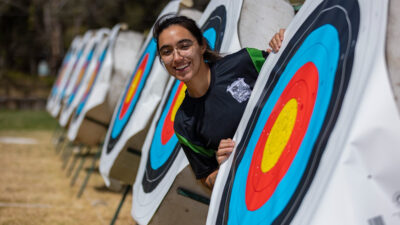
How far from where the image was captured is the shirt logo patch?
199cm

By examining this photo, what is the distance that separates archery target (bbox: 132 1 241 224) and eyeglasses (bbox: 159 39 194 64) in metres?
0.35

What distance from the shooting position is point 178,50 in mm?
1912

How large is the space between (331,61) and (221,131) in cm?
71

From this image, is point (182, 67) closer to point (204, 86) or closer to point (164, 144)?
point (204, 86)

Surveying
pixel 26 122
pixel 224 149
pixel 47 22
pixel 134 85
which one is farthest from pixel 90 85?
pixel 47 22

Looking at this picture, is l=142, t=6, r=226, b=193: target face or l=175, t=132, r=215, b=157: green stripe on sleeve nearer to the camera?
l=175, t=132, r=215, b=157: green stripe on sleeve

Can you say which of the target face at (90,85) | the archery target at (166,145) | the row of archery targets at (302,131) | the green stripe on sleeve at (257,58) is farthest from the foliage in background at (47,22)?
the green stripe on sleeve at (257,58)

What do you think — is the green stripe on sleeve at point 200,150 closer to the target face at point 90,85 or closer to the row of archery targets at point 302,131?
the row of archery targets at point 302,131

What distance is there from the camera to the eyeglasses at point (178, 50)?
6.25 feet

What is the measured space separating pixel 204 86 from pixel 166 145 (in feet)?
2.45

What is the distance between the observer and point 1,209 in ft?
14.7

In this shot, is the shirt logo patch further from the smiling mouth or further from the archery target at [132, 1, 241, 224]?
the archery target at [132, 1, 241, 224]

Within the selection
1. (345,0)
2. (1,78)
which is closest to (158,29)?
(345,0)

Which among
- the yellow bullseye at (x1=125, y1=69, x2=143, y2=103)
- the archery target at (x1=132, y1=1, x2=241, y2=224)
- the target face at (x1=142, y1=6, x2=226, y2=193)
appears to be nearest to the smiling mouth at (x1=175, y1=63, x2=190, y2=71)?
the archery target at (x1=132, y1=1, x2=241, y2=224)
